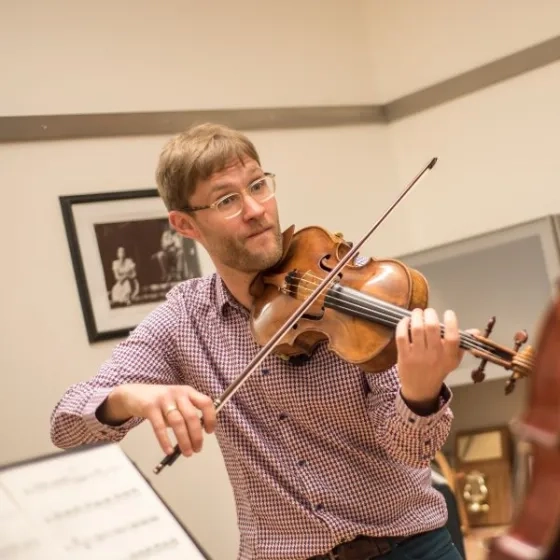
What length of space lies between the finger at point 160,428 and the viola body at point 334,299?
0.37 metres

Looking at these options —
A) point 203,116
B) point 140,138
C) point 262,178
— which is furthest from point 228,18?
point 262,178

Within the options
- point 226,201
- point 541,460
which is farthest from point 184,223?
point 541,460

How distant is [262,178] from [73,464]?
0.88 metres

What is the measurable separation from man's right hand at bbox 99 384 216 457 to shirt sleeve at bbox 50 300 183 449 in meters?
0.21

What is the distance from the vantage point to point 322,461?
1.61 metres

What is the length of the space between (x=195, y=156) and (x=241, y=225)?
0.57 feet

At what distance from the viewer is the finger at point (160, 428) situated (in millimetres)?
1230

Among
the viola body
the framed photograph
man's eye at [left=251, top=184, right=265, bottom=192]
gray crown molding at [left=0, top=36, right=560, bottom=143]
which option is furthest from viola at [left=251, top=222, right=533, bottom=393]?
gray crown molding at [left=0, top=36, right=560, bottom=143]

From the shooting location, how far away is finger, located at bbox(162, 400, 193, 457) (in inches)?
48.2

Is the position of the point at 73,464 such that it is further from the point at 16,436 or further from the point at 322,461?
the point at 16,436

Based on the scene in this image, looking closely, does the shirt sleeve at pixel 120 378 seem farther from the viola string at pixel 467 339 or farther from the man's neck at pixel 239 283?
the viola string at pixel 467 339

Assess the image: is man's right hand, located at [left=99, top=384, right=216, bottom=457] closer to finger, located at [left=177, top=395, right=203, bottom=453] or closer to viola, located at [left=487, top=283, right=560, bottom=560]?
finger, located at [left=177, top=395, right=203, bottom=453]

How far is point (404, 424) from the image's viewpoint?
1414 millimetres

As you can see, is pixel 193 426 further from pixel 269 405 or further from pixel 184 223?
pixel 184 223
